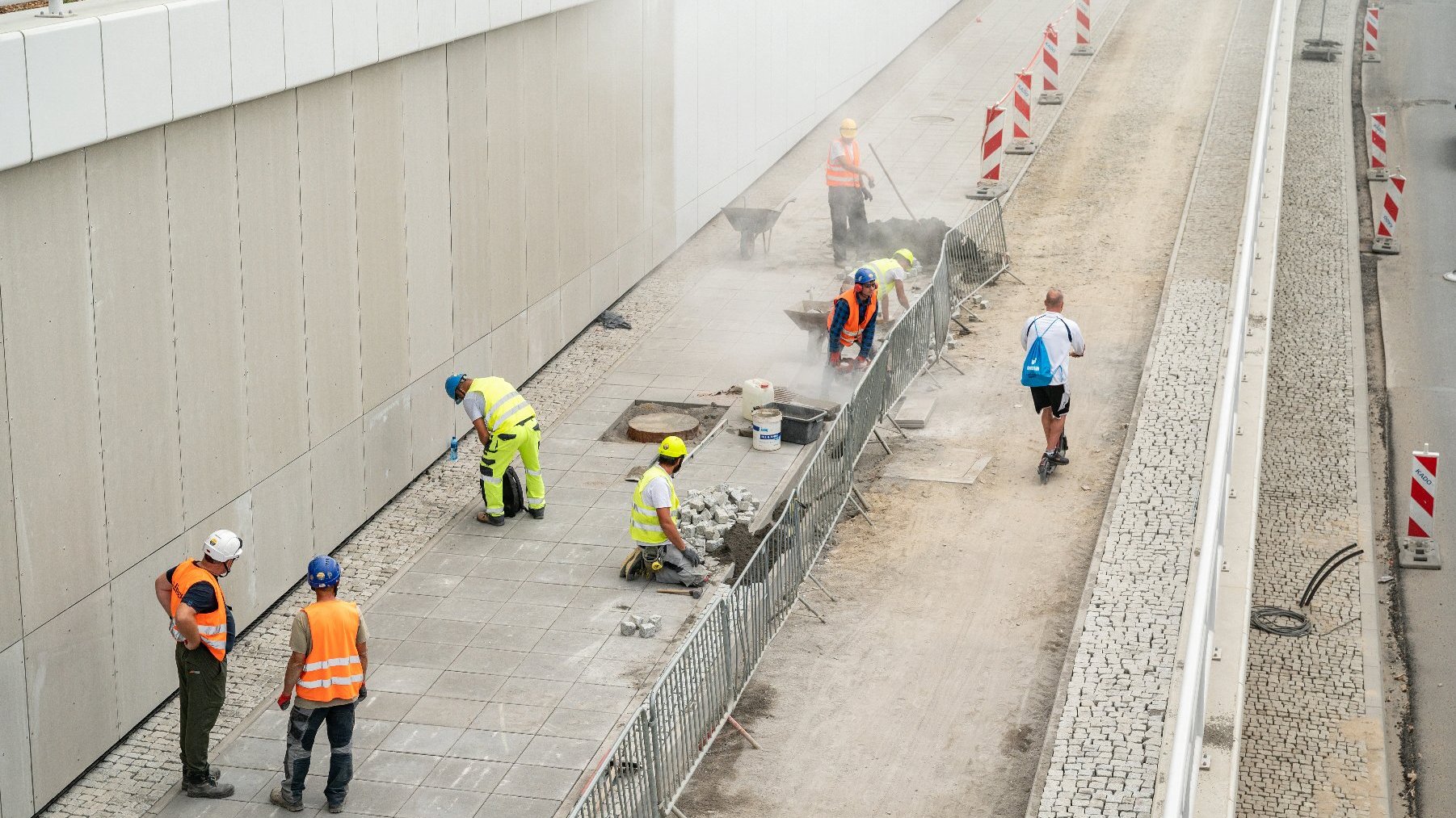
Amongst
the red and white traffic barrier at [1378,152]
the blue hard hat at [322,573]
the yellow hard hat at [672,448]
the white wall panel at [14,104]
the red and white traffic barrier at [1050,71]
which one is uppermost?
the white wall panel at [14,104]

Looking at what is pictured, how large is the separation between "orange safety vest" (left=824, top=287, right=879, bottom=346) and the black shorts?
2407mm

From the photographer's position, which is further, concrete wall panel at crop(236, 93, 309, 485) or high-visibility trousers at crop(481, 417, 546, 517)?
high-visibility trousers at crop(481, 417, 546, 517)

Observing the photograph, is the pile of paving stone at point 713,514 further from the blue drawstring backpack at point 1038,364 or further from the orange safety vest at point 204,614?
the orange safety vest at point 204,614

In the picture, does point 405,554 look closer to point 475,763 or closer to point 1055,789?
point 475,763

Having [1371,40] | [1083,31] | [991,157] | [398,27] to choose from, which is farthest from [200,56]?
[1371,40]

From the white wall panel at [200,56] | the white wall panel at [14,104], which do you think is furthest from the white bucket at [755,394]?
the white wall panel at [14,104]

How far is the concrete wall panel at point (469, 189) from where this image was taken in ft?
46.6

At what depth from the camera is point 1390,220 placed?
22.2 metres

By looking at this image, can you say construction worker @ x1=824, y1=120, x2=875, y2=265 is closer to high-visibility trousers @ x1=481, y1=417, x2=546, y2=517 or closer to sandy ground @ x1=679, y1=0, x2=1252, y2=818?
sandy ground @ x1=679, y1=0, x2=1252, y2=818

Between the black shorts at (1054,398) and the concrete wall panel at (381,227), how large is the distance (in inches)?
214

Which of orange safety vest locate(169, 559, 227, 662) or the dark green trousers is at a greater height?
orange safety vest locate(169, 559, 227, 662)

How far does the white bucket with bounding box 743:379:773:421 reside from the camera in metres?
15.0

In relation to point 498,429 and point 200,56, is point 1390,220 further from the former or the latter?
point 200,56

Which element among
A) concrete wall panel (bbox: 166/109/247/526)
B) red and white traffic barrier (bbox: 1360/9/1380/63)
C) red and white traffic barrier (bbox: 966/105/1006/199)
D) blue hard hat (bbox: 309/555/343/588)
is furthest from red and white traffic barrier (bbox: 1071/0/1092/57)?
blue hard hat (bbox: 309/555/343/588)
